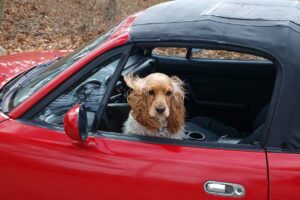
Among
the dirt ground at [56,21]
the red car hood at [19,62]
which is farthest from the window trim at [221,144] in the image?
the dirt ground at [56,21]

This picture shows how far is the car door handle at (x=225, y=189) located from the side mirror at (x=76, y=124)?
707mm

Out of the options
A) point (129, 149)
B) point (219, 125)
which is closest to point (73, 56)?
point (129, 149)

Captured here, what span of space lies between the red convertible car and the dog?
0.13 meters

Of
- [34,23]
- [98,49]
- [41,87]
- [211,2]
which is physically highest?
[211,2]

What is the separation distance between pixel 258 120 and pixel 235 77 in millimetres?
1039

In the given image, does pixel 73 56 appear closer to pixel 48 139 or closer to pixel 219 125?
pixel 48 139

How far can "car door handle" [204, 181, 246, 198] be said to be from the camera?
2412 mm

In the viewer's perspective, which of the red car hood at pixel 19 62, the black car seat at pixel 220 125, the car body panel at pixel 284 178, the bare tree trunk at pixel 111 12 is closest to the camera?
the car body panel at pixel 284 178

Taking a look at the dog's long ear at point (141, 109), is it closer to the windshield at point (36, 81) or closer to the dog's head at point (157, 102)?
the dog's head at point (157, 102)

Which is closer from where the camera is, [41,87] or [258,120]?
[41,87]

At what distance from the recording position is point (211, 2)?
3232 millimetres

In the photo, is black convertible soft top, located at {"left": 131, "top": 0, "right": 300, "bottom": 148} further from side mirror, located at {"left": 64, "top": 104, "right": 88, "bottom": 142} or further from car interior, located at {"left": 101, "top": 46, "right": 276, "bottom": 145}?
car interior, located at {"left": 101, "top": 46, "right": 276, "bottom": 145}

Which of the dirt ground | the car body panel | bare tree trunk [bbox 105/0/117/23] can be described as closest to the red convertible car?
the car body panel

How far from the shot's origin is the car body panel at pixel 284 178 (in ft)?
7.76
